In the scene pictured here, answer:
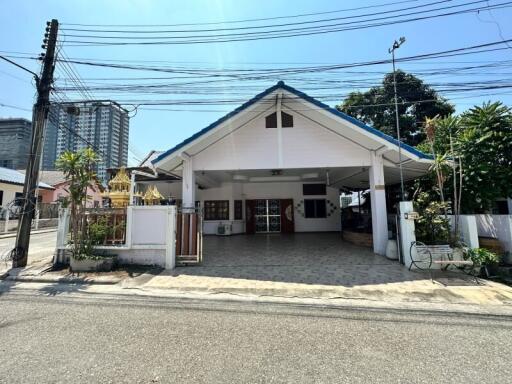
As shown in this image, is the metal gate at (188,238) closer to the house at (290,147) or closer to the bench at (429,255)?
the house at (290,147)

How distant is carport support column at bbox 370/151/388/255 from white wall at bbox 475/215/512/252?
10.2 ft

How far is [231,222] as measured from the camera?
1526cm

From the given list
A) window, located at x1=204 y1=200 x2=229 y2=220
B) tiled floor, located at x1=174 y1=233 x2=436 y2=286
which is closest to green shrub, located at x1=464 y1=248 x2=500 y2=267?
tiled floor, located at x1=174 y1=233 x2=436 y2=286

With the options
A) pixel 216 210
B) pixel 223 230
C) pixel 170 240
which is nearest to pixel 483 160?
pixel 170 240

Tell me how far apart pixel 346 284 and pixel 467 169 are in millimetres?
6706

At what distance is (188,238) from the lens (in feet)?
24.8

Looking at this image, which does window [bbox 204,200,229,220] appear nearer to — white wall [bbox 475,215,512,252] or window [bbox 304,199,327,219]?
window [bbox 304,199,327,219]

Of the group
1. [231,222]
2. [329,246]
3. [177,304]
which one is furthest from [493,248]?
[231,222]

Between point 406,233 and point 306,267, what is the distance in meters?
2.88

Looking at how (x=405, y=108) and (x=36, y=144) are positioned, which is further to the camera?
(x=405, y=108)

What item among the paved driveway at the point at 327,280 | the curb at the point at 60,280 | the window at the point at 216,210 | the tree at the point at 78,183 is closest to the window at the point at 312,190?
the window at the point at 216,210

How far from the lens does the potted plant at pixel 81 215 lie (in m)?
6.70

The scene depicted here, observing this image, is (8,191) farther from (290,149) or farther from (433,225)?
(433,225)

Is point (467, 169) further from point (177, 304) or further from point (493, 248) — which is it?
point (177, 304)
